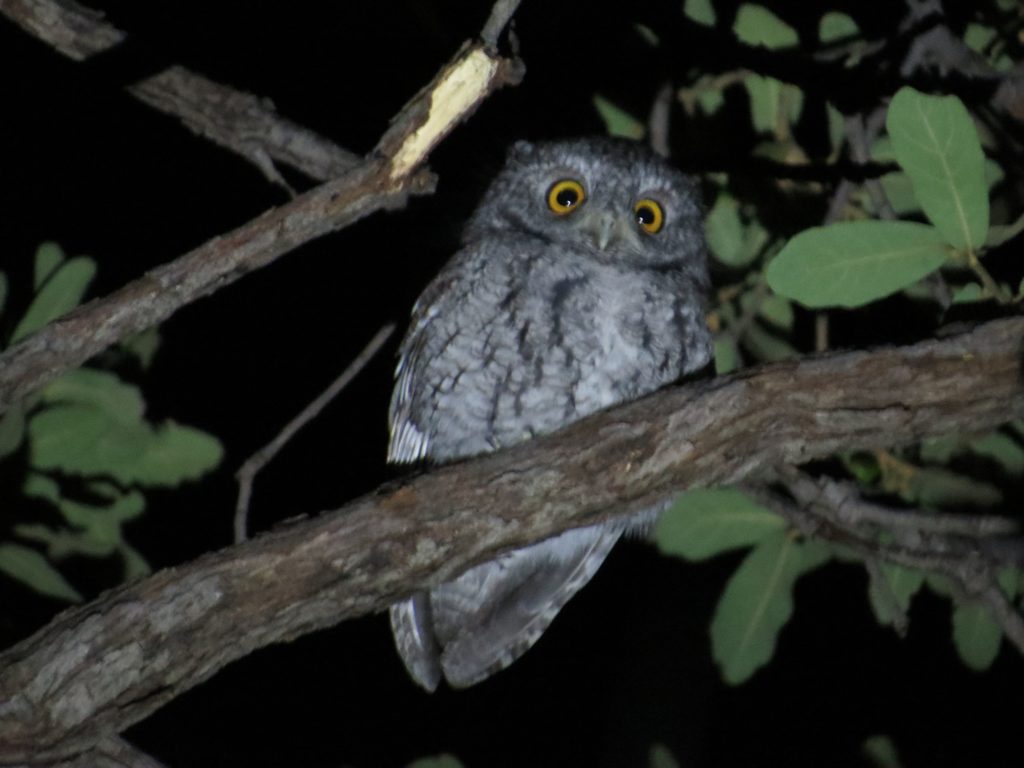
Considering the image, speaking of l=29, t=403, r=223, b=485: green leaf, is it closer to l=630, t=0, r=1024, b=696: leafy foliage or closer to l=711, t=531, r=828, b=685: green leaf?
l=630, t=0, r=1024, b=696: leafy foliage

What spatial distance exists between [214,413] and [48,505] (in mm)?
1668

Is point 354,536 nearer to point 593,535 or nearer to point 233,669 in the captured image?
point 593,535

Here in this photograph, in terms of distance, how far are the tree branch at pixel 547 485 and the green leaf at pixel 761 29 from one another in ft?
4.31

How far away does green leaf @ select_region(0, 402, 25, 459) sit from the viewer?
2219 mm

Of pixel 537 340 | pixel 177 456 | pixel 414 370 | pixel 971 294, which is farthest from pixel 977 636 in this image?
pixel 177 456

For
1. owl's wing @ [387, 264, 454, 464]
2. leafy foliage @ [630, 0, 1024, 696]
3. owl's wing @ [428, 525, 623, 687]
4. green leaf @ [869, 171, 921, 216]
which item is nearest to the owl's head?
leafy foliage @ [630, 0, 1024, 696]

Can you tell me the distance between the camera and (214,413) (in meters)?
4.20

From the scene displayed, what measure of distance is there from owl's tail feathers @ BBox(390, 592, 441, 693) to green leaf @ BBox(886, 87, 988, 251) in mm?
1727

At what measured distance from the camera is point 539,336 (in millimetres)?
2584

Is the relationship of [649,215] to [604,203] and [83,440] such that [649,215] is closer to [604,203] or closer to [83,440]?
[604,203]

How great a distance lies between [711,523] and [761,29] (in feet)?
4.25

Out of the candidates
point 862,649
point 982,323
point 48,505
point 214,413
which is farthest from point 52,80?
point 862,649

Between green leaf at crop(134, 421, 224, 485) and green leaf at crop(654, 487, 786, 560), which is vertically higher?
green leaf at crop(134, 421, 224, 485)

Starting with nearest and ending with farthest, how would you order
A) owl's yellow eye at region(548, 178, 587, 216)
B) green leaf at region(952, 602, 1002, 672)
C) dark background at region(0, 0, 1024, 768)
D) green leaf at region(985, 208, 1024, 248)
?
green leaf at region(985, 208, 1024, 248) → green leaf at region(952, 602, 1002, 672) → owl's yellow eye at region(548, 178, 587, 216) → dark background at region(0, 0, 1024, 768)
